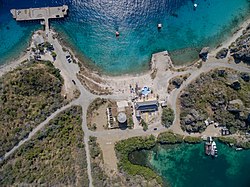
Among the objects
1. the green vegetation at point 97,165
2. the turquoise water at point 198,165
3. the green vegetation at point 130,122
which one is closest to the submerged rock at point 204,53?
the turquoise water at point 198,165

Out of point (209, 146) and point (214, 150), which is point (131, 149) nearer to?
point (209, 146)

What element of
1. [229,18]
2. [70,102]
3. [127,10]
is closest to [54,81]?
[70,102]

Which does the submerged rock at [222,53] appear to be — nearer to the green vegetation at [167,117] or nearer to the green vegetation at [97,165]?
the green vegetation at [167,117]

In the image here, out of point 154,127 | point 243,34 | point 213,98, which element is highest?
point 243,34

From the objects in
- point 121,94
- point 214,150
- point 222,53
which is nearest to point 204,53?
point 222,53

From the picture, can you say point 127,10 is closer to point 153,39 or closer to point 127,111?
point 153,39

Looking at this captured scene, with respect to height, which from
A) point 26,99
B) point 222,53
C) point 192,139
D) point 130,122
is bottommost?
point 192,139
